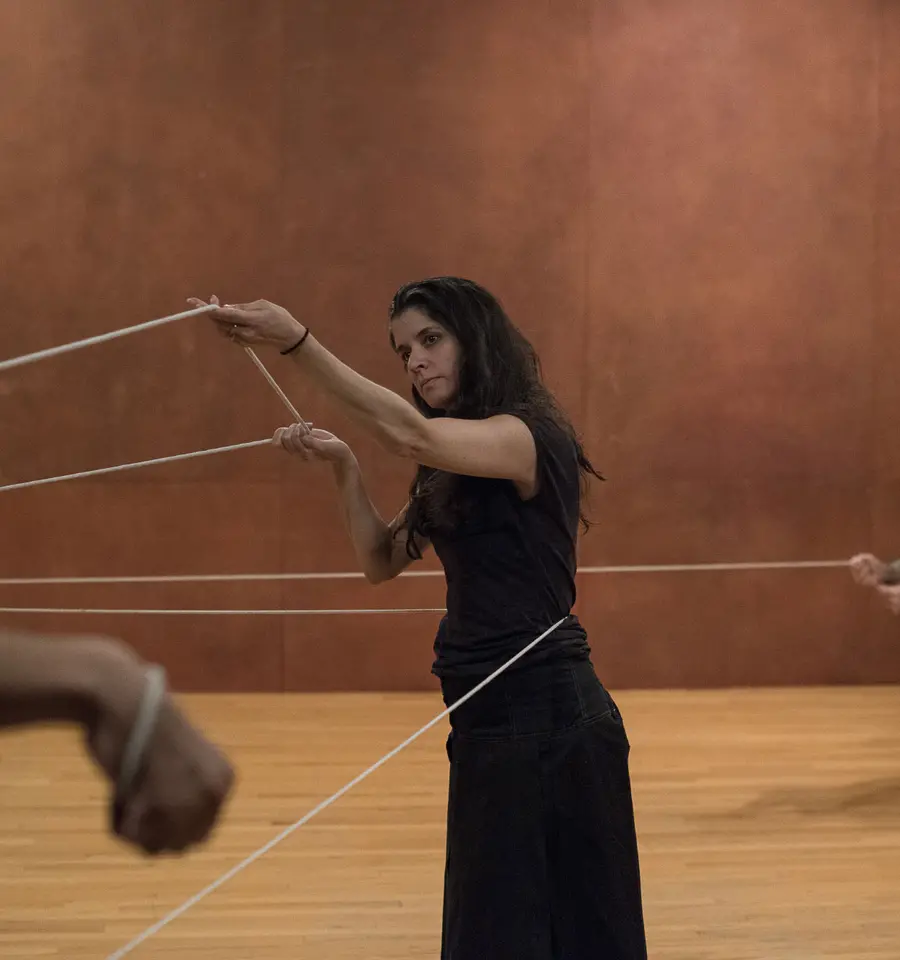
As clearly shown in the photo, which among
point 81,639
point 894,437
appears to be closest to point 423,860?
point 81,639

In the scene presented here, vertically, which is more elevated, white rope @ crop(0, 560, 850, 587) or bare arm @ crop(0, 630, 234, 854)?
bare arm @ crop(0, 630, 234, 854)

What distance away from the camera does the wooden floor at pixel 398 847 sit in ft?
8.51

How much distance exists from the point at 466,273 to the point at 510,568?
334 centimetres

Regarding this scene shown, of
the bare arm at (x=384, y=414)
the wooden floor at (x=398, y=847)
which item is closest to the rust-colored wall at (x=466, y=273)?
the wooden floor at (x=398, y=847)

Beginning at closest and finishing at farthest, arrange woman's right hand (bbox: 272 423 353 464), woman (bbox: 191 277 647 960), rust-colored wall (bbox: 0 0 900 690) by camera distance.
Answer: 1. woman (bbox: 191 277 647 960)
2. woman's right hand (bbox: 272 423 353 464)
3. rust-colored wall (bbox: 0 0 900 690)

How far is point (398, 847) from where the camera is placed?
10.2 feet

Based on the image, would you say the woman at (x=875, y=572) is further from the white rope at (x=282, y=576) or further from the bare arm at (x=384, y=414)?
the bare arm at (x=384, y=414)

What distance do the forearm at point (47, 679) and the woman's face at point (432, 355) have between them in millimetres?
1280

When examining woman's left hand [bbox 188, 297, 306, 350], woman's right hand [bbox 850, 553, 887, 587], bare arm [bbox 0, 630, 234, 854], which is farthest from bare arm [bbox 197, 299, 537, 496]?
woman's right hand [bbox 850, 553, 887, 587]

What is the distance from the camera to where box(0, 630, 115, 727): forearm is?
0.58 metres

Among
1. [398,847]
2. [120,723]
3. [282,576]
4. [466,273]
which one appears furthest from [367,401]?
[466,273]

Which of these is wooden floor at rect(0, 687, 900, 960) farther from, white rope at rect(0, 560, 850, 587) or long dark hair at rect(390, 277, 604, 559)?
long dark hair at rect(390, 277, 604, 559)

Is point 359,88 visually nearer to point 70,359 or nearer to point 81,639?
point 70,359

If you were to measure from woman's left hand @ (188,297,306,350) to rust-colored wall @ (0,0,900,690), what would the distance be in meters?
3.30
